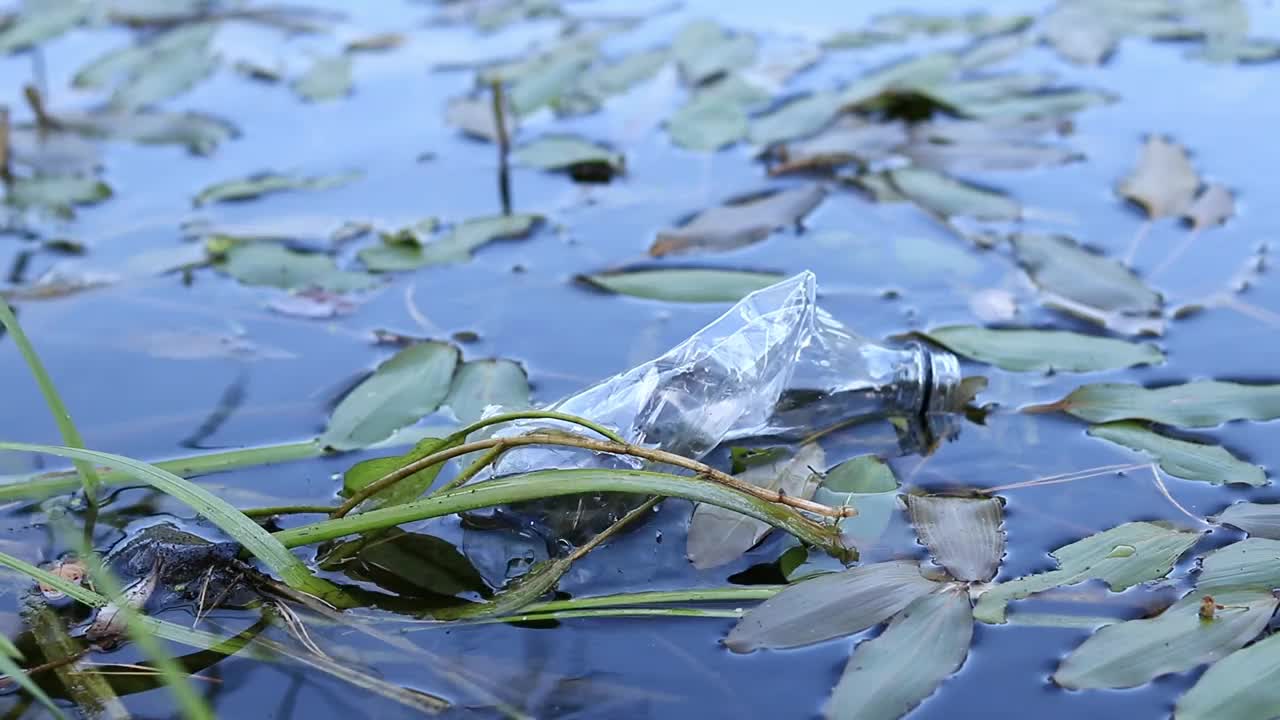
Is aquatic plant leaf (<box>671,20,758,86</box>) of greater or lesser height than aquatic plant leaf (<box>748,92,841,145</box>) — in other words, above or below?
above

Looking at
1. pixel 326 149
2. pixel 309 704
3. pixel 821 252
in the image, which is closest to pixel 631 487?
pixel 309 704

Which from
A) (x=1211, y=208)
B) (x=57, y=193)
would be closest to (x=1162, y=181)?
(x=1211, y=208)

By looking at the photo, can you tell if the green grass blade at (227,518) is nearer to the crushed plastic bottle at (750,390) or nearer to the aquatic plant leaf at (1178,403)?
the crushed plastic bottle at (750,390)

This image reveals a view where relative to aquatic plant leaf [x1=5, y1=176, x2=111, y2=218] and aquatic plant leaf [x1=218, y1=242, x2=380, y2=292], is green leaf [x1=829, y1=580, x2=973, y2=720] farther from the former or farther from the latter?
aquatic plant leaf [x1=5, y1=176, x2=111, y2=218]

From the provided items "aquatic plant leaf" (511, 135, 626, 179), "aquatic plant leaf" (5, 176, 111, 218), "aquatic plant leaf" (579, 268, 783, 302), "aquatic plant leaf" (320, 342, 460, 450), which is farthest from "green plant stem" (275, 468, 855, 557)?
"aquatic plant leaf" (5, 176, 111, 218)

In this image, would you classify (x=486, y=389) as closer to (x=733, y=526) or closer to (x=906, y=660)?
(x=733, y=526)

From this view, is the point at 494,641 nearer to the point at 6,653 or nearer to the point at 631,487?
the point at 631,487

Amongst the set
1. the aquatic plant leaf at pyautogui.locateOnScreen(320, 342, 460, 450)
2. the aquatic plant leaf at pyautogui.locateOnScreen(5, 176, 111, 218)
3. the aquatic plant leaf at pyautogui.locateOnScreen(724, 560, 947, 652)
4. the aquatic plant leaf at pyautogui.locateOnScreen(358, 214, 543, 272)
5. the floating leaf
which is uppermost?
the aquatic plant leaf at pyautogui.locateOnScreen(724, 560, 947, 652)

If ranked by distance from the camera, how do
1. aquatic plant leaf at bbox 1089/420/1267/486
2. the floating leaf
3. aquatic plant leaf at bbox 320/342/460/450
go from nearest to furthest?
aquatic plant leaf at bbox 1089/420/1267/486
aquatic plant leaf at bbox 320/342/460/450
the floating leaf
